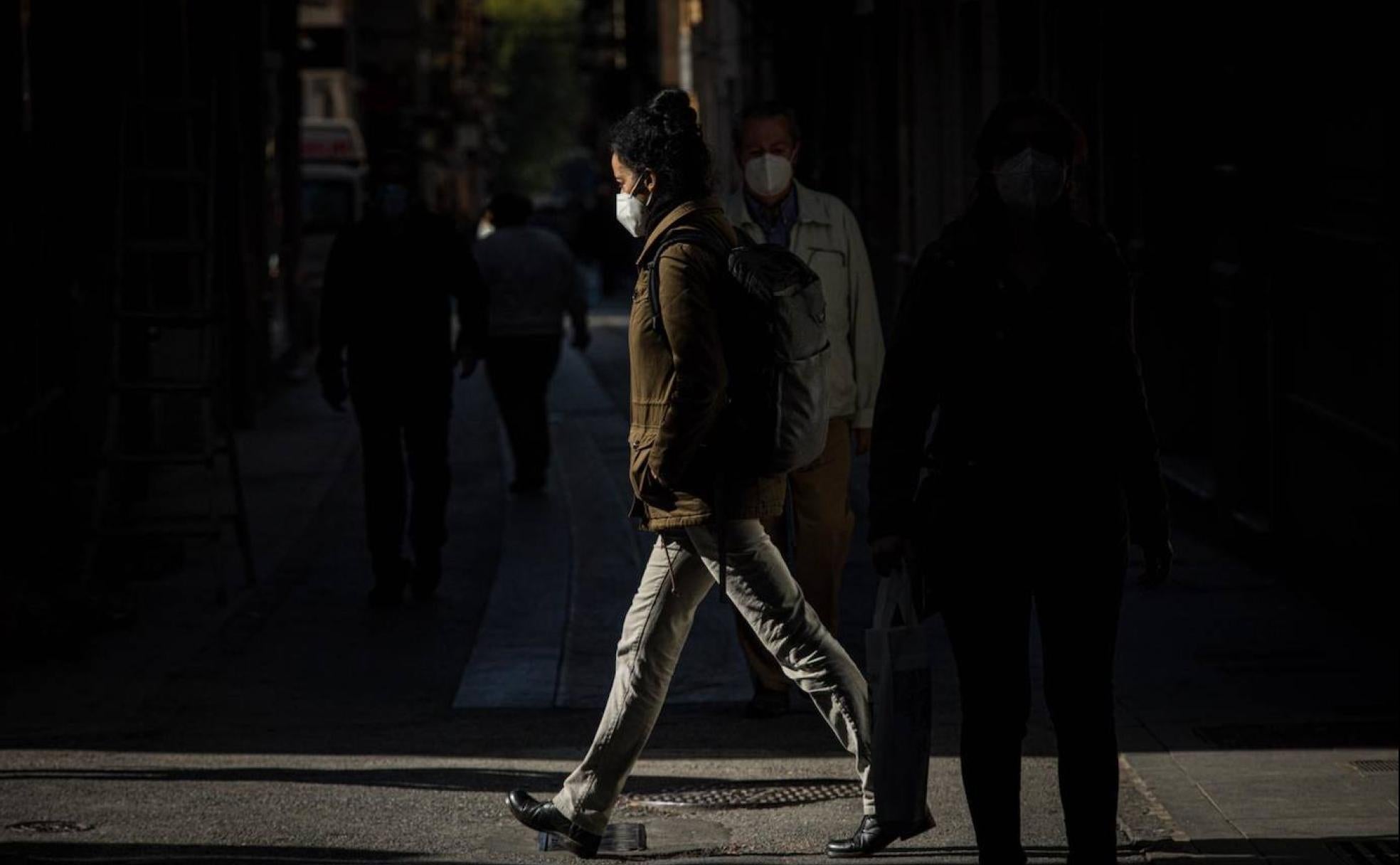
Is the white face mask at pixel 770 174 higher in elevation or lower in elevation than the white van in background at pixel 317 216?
higher

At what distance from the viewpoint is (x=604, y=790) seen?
6.01 meters

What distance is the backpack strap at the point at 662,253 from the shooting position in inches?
227

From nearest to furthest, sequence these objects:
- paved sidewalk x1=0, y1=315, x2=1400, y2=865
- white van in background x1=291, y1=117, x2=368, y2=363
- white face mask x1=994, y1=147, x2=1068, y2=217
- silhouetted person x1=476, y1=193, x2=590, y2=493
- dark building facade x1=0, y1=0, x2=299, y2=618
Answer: white face mask x1=994, y1=147, x2=1068, y2=217
paved sidewalk x1=0, y1=315, x2=1400, y2=865
dark building facade x1=0, y1=0, x2=299, y2=618
silhouetted person x1=476, y1=193, x2=590, y2=493
white van in background x1=291, y1=117, x2=368, y2=363

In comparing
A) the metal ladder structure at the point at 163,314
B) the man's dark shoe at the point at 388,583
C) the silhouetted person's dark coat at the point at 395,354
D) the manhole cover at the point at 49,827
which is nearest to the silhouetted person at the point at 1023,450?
the manhole cover at the point at 49,827

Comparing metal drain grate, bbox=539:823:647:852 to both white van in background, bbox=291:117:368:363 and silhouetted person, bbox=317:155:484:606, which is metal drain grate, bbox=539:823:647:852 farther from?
white van in background, bbox=291:117:368:363

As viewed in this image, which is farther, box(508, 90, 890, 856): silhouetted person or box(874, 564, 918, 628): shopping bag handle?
box(508, 90, 890, 856): silhouetted person

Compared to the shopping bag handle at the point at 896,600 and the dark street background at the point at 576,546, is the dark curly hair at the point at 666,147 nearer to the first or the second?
the shopping bag handle at the point at 896,600

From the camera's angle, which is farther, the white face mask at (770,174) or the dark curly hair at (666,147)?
the white face mask at (770,174)

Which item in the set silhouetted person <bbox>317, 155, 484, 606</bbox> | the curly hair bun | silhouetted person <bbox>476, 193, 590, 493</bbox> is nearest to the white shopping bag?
the curly hair bun

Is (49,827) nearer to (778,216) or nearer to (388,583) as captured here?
(778,216)

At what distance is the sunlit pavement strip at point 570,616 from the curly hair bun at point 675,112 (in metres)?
2.77

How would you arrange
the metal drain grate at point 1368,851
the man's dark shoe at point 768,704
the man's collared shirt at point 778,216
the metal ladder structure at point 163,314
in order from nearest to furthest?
1. the metal drain grate at point 1368,851
2. the man's collared shirt at point 778,216
3. the man's dark shoe at point 768,704
4. the metal ladder structure at point 163,314

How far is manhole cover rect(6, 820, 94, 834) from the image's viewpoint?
6.39m

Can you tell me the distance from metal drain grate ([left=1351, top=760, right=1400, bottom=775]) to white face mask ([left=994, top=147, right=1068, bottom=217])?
2.75 meters
